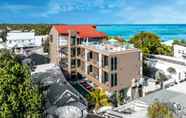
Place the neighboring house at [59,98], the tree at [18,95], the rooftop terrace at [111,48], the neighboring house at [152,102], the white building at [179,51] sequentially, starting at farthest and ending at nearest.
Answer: the white building at [179,51]
the rooftop terrace at [111,48]
the neighboring house at [59,98]
the neighboring house at [152,102]
the tree at [18,95]

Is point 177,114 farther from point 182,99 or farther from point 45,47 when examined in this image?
point 45,47

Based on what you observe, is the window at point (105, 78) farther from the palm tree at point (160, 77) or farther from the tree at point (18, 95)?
the tree at point (18, 95)

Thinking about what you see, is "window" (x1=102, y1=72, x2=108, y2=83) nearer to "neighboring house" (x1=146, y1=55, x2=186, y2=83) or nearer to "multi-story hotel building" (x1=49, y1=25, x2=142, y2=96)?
"multi-story hotel building" (x1=49, y1=25, x2=142, y2=96)

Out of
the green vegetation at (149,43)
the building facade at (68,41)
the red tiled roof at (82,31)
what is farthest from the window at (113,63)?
the green vegetation at (149,43)

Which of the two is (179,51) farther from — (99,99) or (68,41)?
(99,99)

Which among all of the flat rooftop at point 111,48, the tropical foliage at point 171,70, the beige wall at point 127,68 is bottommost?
the tropical foliage at point 171,70
